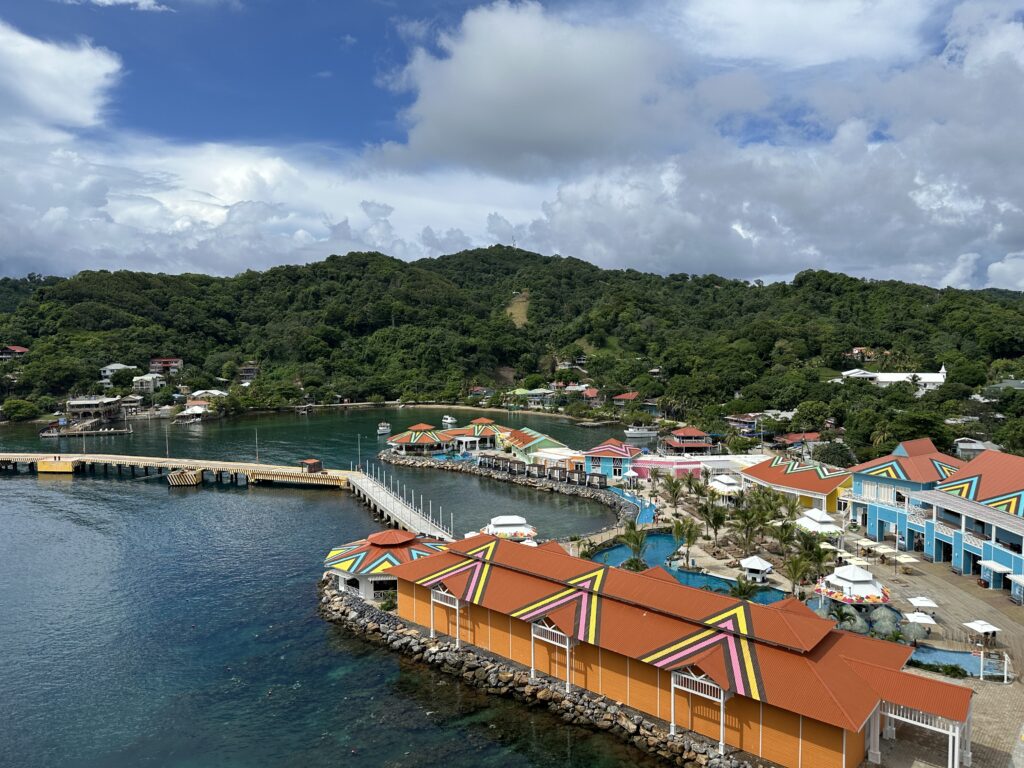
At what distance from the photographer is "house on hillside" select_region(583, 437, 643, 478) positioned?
5241 cm

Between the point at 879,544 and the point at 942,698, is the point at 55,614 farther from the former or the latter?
the point at 879,544

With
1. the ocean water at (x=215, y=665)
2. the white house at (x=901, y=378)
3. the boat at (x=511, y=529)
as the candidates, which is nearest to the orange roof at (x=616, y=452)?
the ocean water at (x=215, y=665)

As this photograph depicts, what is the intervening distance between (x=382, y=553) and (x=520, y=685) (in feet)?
32.2

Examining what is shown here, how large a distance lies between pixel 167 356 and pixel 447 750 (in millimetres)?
118946

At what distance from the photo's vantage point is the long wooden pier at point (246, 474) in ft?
137

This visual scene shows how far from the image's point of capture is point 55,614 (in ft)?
97.3

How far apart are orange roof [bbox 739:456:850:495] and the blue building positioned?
2.81 meters

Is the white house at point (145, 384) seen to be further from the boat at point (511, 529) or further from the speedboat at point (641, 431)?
the boat at point (511, 529)

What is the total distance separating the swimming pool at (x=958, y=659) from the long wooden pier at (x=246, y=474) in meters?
22.0

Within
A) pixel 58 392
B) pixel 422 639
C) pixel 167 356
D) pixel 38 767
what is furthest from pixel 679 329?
pixel 38 767

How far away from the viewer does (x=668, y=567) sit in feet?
105

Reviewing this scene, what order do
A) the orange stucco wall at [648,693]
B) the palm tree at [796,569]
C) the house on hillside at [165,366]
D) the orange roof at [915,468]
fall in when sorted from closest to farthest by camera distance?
the orange stucco wall at [648,693] → the palm tree at [796,569] → the orange roof at [915,468] → the house on hillside at [165,366]

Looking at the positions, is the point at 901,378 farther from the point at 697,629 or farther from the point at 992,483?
the point at 697,629

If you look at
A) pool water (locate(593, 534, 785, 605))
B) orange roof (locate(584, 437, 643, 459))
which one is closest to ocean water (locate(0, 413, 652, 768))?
pool water (locate(593, 534, 785, 605))
